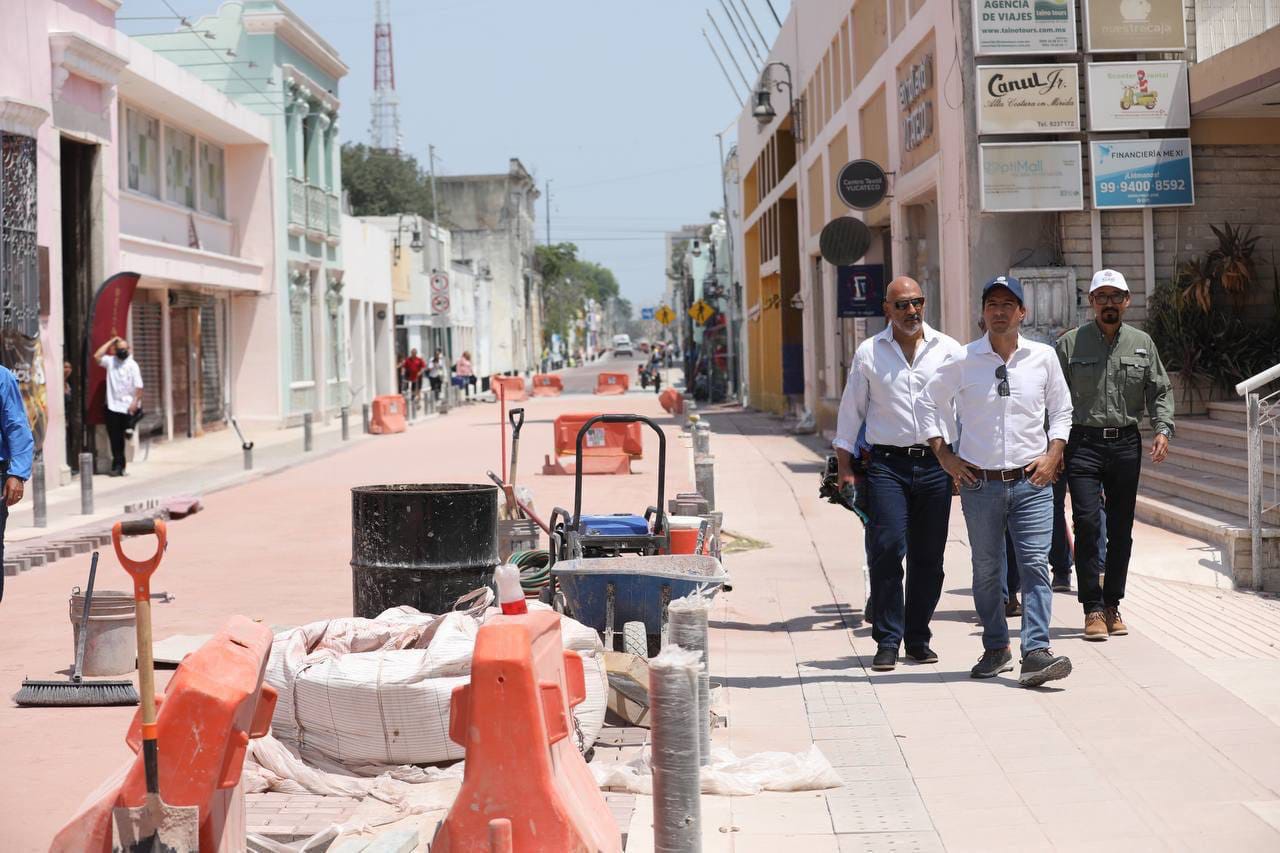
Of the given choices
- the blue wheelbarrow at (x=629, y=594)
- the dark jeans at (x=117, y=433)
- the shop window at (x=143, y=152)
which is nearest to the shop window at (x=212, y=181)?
the shop window at (x=143, y=152)

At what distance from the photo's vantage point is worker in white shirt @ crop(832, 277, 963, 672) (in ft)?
26.1

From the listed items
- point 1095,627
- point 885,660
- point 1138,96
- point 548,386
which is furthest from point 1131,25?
point 548,386

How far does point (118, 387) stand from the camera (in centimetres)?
2147

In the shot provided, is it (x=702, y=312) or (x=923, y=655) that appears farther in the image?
(x=702, y=312)

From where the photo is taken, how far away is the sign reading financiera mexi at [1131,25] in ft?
53.9

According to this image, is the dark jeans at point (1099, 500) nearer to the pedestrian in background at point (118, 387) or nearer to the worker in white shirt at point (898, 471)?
the worker in white shirt at point (898, 471)

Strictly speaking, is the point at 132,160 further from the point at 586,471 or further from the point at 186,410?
the point at 586,471

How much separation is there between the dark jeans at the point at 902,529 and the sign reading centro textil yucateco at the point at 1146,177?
31.0 feet

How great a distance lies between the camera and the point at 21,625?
412 inches

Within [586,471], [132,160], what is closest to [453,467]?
[586,471]

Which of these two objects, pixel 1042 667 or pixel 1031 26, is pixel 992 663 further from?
pixel 1031 26

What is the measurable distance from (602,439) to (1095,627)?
1382 cm

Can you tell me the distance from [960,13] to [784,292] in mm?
19562

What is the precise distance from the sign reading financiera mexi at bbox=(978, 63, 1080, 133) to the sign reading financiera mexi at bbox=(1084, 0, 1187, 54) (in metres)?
0.45
